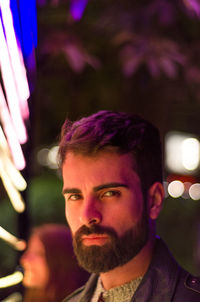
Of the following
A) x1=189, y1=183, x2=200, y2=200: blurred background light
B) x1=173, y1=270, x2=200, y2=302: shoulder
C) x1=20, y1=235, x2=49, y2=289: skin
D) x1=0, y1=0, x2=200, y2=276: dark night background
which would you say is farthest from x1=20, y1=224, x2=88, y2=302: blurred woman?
x1=189, y1=183, x2=200, y2=200: blurred background light

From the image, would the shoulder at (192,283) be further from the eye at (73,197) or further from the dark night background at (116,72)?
the dark night background at (116,72)

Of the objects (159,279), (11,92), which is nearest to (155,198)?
(159,279)

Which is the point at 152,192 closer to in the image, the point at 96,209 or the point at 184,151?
the point at 96,209

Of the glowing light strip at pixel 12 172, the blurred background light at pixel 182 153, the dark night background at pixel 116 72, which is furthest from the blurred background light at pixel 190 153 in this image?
the glowing light strip at pixel 12 172

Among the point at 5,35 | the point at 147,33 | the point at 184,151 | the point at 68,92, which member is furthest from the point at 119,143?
the point at 184,151

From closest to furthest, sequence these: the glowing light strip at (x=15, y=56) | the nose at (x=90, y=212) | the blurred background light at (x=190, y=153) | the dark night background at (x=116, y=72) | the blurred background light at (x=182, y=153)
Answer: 1. the nose at (x=90, y=212)
2. the glowing light strip at (x=15, y=56)
3. the dark night background at (x=116, y=72)
4. the blurred background light at (x=182, y=153)
5. the blurred background light at (x=190, y=153)

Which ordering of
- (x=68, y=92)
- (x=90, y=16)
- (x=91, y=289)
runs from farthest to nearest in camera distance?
(x=68, y=92) → (x=90, y=16) → (x=91, y=289)

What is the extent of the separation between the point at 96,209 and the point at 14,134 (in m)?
0.85

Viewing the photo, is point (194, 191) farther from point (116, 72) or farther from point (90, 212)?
point (90, 212)

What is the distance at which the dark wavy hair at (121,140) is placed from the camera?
160 cm

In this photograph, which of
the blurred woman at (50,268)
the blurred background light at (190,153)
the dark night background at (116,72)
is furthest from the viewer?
the blurred background light at (190,153)

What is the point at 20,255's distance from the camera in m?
2.65

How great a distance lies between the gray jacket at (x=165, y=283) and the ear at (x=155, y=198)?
0.12 metres

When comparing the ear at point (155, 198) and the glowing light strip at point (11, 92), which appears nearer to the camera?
the ear at point (155, 198)
